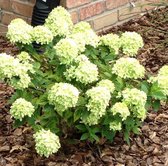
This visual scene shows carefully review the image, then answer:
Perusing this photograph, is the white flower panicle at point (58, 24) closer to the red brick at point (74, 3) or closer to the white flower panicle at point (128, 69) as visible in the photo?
the white flower panicle at point (128, 69)

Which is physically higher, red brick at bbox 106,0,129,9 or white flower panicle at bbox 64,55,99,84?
red brick at bbox 106,0,129,9

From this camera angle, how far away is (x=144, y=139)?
372 centimetres

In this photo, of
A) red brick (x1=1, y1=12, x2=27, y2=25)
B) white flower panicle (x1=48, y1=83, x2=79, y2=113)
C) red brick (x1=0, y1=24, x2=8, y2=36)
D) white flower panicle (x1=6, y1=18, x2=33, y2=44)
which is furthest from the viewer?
red brick (x1=0, y1=24, x2=8, y2=36)

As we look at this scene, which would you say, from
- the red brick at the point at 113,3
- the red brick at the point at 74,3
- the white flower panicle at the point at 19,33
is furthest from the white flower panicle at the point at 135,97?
the red brick at the point at 113,3

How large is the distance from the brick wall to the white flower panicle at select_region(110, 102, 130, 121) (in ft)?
5.39

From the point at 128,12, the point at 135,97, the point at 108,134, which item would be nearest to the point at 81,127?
the point at 108,134

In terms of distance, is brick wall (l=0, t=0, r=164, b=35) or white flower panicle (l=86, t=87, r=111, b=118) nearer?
white flower panicle (l=86, t=87, r=111, b=118)

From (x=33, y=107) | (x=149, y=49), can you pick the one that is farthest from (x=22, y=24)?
(x=149, y=49)

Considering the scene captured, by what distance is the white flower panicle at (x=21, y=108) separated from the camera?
3.10 meters

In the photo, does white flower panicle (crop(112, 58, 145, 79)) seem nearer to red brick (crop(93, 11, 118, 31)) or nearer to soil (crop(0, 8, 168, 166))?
soil (crop(0, 8, 168, 166))

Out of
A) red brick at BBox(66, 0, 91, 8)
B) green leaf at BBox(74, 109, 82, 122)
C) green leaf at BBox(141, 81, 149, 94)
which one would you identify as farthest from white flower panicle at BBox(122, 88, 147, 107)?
red brick at BBox(66, 0, 91, 8)

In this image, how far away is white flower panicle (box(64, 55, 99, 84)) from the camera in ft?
10.2

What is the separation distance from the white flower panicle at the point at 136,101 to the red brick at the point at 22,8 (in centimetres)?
187

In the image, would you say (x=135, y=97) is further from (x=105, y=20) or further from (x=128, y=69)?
(x=105, y=20)
